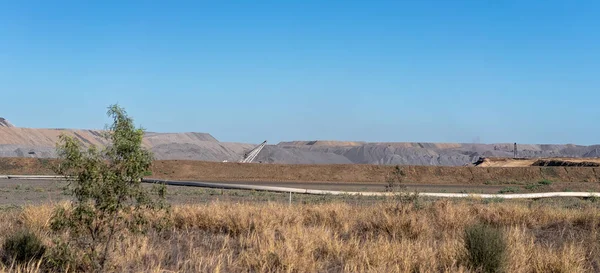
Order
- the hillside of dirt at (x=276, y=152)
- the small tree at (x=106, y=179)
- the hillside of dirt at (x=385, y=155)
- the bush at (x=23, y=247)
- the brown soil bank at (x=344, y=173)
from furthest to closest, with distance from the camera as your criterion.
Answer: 1. the hillside of dirt at (x=276, y=152)
2. the hillside of dirt at (x=385, y=155)
3. the brown soil bank at (x=344, y=173)
4. the bush at (x=23, y=247)
5. the small tree at (x=106, y=179)

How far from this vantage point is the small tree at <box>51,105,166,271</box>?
9234 mm

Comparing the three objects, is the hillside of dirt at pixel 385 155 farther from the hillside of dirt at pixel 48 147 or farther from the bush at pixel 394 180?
the bush at pixel 394 180

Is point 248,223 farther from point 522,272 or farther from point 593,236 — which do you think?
point 593,236

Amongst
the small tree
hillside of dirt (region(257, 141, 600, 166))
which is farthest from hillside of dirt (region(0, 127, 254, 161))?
the small tree

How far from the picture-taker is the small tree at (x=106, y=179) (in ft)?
30.3

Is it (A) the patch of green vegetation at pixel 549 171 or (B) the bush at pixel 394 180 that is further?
(A) the patch of green vegetation at pixel 549 171

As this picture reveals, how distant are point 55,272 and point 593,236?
10.7 metres

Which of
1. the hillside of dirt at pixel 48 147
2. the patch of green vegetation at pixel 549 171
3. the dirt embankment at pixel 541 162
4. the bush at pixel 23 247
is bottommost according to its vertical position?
the bush at pixel 23 247

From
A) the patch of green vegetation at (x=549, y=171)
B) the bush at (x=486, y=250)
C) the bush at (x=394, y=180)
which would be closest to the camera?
the bush at (x=486, y=250)

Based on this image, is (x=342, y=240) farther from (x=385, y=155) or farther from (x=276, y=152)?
(x=385, y=155)

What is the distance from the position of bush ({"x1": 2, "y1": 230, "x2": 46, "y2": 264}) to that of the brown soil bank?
148 feet

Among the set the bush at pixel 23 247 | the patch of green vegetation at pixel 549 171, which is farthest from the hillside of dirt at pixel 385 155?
the bush at pixel 23 247

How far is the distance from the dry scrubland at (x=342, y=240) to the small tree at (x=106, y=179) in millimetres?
633

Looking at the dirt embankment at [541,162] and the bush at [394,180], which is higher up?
the dirt embankment at [541,162]
